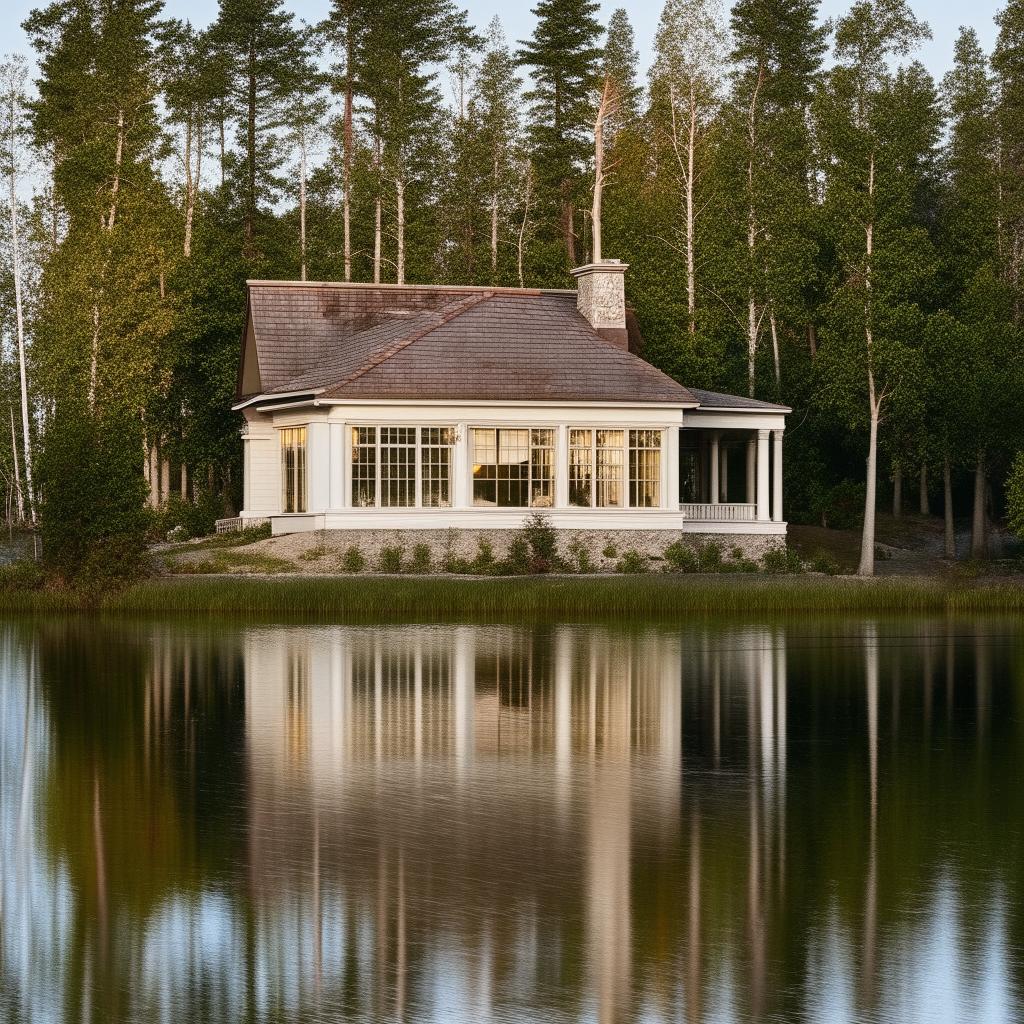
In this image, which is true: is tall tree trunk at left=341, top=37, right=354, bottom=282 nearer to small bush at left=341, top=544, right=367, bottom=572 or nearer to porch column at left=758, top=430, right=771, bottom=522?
porch column at left=758, top=430, right=771, bottom=522

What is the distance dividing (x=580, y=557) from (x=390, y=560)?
4.48m

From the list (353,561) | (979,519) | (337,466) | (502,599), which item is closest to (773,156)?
(979,519)

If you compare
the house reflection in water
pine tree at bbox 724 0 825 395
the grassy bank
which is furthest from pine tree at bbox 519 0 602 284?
the house reflection in water

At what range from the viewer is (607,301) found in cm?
4628

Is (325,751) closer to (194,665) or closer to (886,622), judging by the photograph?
(194,665)

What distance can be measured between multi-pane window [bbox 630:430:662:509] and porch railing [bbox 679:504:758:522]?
162 centimetres

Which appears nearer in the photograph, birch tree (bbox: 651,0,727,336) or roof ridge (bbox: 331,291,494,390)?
roof ridge (bbox: 331,291,494,390)

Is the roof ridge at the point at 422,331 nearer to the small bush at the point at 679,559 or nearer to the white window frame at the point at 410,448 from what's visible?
the white window frame at the point at 410,448

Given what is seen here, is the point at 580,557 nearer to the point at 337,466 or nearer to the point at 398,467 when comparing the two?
the point at 398,467

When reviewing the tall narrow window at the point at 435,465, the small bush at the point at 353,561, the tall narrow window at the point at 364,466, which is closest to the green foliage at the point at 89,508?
the small bush at the point at 353,561

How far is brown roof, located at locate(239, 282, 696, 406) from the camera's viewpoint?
1656 inches

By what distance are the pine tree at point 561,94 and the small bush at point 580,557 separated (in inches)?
1010

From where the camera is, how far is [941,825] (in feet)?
38.8

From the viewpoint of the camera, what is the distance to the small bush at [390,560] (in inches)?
1567
